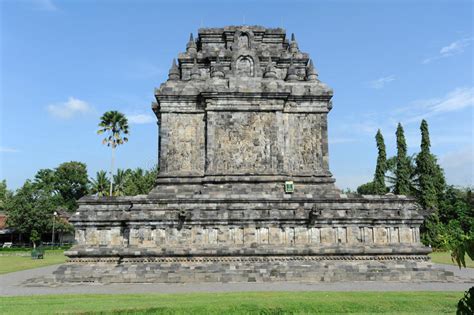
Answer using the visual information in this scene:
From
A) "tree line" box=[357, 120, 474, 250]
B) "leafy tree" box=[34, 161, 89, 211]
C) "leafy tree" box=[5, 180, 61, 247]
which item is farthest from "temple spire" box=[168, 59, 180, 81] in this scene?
"leafy tree" box=[34, 161, 89, 211]

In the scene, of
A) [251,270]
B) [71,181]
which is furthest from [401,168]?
[71,181]

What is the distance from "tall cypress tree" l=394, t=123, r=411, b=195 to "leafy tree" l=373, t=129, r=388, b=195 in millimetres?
2823

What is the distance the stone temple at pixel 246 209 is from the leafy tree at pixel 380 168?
27.9 metres

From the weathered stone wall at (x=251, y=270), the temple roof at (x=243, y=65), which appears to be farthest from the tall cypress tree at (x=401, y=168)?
the weathered stone wall at (x=251, y=270)

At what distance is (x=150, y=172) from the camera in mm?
59688

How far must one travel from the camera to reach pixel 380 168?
4950 cm

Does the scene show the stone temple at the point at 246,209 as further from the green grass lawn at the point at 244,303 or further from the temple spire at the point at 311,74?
the green grass lawn at the point at 244,303

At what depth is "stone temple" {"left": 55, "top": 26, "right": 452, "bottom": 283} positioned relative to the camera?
707 inches

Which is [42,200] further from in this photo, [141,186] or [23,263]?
[23,263]

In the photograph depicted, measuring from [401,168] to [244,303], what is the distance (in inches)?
1506

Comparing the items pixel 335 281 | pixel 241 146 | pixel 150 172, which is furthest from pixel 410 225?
pixel 150 172

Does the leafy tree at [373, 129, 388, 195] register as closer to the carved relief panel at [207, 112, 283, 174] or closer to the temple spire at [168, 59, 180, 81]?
the carved relief panel at [207, 112, 283, 174]

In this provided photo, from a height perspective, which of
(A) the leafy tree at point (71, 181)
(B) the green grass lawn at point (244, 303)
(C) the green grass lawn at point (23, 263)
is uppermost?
(A) the leafy tree at point (71, 181)

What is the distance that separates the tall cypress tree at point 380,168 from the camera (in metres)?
49.3
